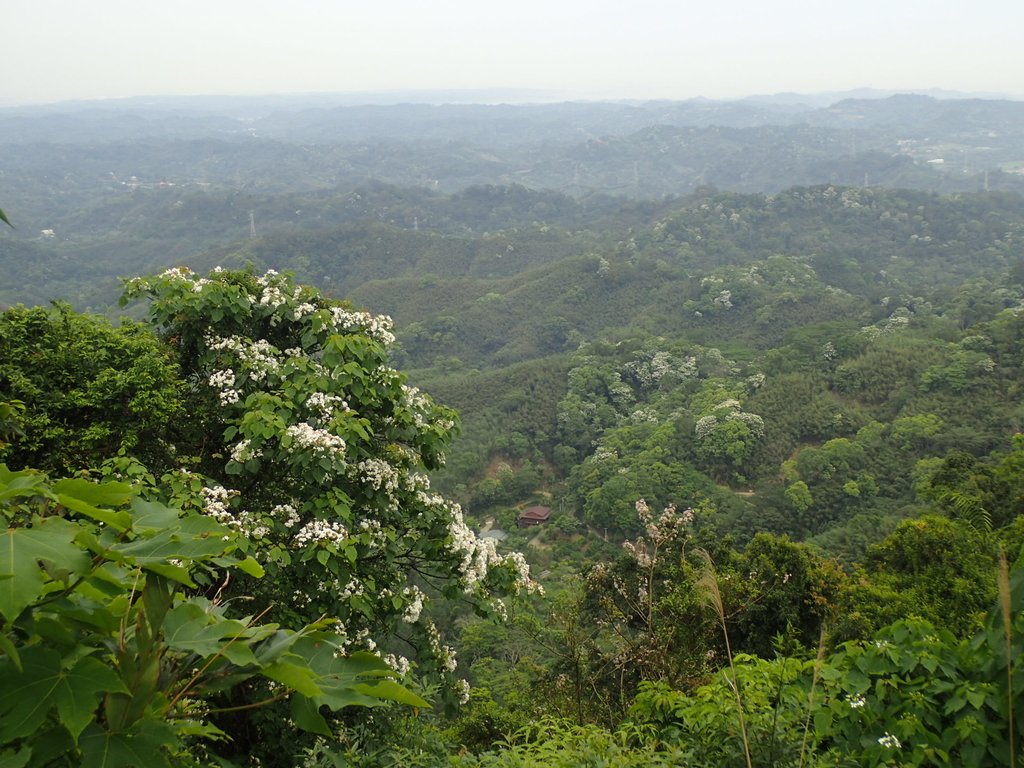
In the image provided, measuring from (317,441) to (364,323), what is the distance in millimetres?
1696

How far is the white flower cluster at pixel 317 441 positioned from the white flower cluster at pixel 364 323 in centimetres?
146

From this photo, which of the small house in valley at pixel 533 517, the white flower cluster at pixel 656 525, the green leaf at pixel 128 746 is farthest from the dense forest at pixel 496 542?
the small house in valley at pixel 533 517

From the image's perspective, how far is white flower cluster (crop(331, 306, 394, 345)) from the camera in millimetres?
5629

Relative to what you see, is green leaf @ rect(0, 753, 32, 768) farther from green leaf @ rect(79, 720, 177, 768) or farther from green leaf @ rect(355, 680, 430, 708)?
green leaf @ rect(355, 680, 430, 708)

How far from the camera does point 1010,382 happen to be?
30172 mm

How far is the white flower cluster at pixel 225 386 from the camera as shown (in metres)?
4.80

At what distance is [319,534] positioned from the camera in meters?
4.05

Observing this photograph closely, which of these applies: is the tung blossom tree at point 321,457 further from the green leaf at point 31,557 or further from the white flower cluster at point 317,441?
the green leaf at point 31,557

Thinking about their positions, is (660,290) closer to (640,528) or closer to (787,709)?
(640,528)

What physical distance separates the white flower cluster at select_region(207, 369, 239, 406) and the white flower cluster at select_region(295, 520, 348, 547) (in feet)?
4.00

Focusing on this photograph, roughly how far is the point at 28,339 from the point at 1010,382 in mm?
35933

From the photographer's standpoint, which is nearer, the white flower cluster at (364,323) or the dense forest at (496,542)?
the dense forest at (496,542)

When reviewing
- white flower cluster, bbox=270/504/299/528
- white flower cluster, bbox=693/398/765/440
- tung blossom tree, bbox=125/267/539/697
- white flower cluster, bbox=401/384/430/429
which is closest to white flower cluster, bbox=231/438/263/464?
tung blossom tree, bbox=125/267/539/697

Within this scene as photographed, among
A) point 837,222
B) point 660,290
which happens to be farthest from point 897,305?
point 837,222
